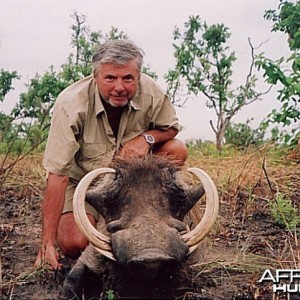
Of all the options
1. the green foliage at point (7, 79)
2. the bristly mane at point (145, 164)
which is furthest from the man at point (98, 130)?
the green foliage at point (7, 79)

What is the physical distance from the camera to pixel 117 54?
3623mm

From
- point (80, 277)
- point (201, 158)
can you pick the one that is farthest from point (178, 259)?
point (201, 158)

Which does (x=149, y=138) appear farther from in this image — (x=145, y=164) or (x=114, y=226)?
(x=114, y=226)

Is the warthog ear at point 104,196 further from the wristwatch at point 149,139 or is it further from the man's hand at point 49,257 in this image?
the wristwatch at point 149,139

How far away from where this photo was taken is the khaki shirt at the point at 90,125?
364cm

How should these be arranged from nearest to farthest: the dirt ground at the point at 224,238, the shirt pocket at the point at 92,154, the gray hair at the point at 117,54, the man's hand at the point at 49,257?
1. the dirt ground at the point at 224,238
2. the man's hand at the point at 49,257
3. the gray hair at the point at 117,54
4. the shirt pocket at the point at 92,154

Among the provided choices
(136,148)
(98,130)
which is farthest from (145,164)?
(98,130)

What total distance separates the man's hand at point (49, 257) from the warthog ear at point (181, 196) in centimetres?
74

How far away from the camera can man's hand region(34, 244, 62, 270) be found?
351 cm

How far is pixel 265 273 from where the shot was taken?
3.42 m

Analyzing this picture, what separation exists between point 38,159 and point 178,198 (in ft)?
13.5

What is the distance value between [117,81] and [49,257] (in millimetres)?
906

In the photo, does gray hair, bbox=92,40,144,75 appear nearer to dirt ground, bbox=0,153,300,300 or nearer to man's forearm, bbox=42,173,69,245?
man's forearm, bbox=42,173,69,245

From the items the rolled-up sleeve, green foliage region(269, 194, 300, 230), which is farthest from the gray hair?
green foliage region(269, 194, 300, 230)
